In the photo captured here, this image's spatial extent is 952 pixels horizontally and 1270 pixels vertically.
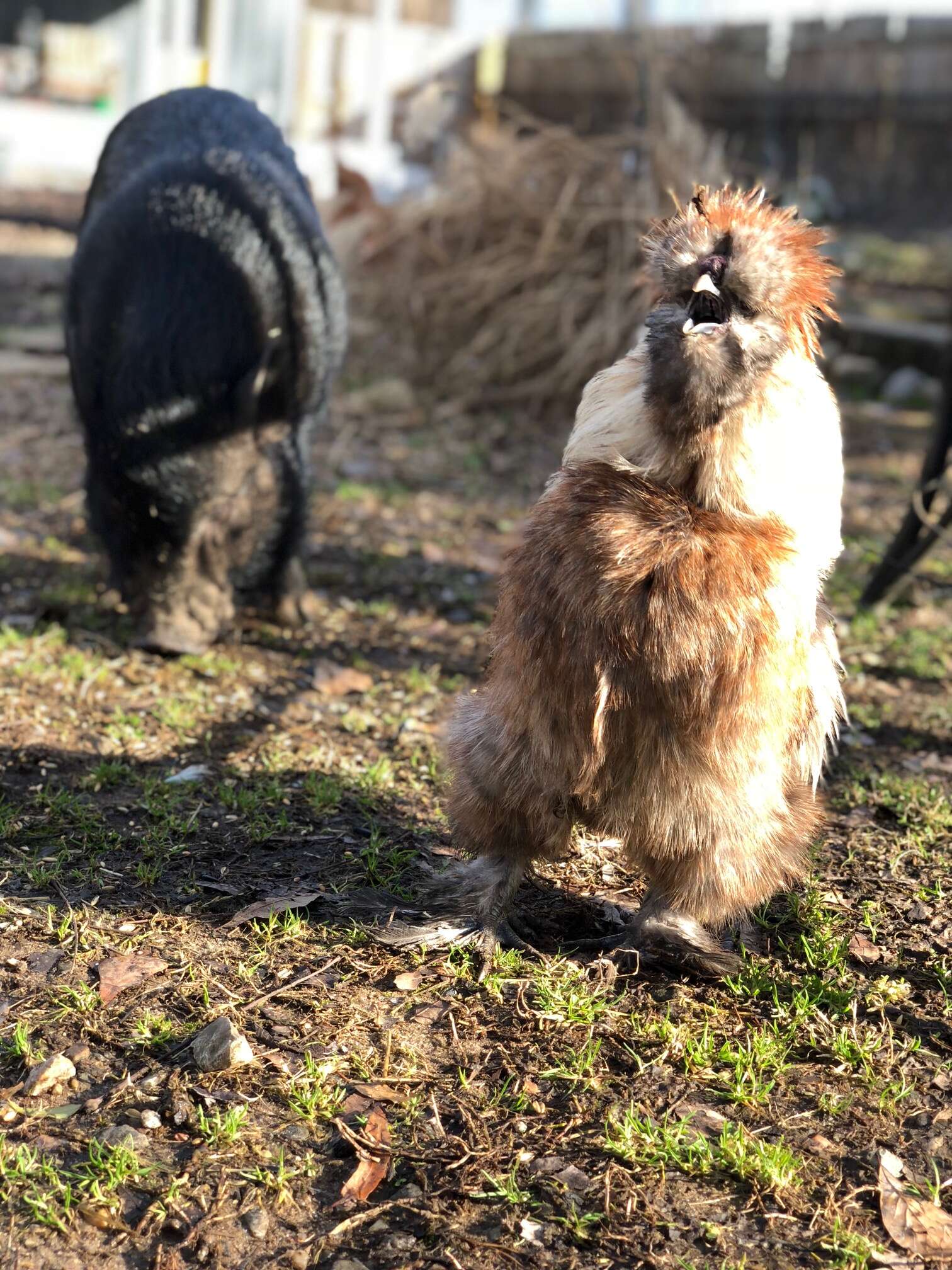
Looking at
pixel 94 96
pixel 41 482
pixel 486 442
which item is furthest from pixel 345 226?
pixel 94 96

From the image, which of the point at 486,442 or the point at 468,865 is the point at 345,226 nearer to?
the point at 486,442

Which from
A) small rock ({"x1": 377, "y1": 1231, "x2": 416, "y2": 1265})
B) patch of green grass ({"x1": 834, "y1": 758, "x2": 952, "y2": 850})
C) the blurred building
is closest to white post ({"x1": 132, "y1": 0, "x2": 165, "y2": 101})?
the blurred building

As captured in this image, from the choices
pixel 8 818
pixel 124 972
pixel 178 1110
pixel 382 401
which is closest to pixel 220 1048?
→ pixel 178 1110

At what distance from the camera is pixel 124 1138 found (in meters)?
2.17

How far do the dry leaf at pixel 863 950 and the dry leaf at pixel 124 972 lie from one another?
150cm

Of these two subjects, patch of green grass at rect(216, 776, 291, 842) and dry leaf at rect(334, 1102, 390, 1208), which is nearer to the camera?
dry leaf at rect(334, 1102, 390, 1208)

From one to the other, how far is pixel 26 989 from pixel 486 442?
5195 millimetres

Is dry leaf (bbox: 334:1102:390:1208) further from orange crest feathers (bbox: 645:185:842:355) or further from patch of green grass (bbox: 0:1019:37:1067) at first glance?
orange crest feathers (bbox: 645:185:842:355)

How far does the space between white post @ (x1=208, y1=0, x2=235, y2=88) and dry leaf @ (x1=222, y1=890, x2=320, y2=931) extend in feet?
41.1

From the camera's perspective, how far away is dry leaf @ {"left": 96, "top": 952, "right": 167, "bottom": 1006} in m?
2.56

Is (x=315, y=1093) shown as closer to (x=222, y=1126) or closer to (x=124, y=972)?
(x=222, y=1126)

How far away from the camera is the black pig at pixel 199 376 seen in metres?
3.96

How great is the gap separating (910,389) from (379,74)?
28.5ft

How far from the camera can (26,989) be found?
2.54 meters
